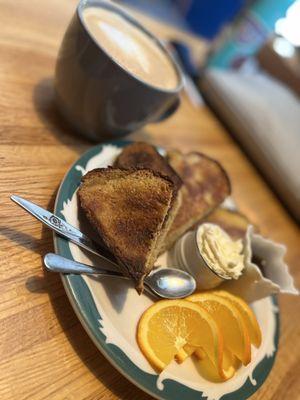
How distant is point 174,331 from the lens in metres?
0.55

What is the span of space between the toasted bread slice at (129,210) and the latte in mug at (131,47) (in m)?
0.19

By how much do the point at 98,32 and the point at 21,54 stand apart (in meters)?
0.23

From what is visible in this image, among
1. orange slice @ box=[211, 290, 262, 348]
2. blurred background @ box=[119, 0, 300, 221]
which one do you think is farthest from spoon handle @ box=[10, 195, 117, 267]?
Result: blurred background @ box=[119, 0, 300, 221]

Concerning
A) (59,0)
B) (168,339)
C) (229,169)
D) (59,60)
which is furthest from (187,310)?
(59,0)

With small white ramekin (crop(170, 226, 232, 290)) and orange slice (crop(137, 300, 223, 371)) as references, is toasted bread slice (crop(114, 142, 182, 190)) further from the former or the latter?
orange slice (crop(137, 300, 223, 371))

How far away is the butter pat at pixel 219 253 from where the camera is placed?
64cm

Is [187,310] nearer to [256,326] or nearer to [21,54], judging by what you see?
[256,326]

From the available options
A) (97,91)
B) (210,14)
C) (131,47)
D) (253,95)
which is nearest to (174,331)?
(97,91)

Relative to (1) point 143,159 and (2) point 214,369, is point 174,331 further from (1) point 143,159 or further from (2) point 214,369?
(1) point 143,159

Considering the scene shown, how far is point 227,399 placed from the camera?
54 centimetres

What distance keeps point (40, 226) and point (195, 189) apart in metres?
0.35

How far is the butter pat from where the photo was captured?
0.64 metres

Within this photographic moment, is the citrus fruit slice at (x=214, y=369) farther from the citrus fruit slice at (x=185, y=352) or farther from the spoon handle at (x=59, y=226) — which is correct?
the spoon handle at (x=59, y=226)

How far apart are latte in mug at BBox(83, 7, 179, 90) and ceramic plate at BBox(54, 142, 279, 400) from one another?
0.62ft
